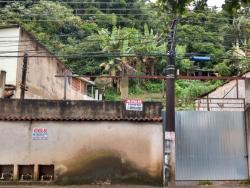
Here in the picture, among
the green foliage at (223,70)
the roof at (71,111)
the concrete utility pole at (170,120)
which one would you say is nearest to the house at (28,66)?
the roof at (71,111)

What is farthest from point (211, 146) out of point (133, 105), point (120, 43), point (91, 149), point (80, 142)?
point (120, 43)

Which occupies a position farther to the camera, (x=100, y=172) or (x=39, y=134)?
(x=39, y=134)

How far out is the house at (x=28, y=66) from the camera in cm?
1781

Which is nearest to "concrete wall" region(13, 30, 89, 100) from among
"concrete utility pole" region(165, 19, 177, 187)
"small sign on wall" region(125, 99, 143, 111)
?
"small sign on wall" region(125, 99, 143, 111)

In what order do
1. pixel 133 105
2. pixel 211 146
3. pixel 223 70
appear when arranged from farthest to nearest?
1. pixel 223 70
2. pixel 211 146
3. pixel 133 105

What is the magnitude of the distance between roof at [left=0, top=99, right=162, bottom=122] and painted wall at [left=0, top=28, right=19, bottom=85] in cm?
556

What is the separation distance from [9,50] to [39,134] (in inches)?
297

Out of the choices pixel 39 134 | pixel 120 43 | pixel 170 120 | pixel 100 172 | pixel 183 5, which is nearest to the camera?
pixel 183 5

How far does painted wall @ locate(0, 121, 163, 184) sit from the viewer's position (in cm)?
1202

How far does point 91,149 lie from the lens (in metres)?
12.2

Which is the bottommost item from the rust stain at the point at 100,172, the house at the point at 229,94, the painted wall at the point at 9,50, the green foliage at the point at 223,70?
the rust stain at the point at 100,172

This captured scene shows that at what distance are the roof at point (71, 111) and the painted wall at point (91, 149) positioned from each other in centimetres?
18

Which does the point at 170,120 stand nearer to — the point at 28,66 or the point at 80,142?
the point at 80,142

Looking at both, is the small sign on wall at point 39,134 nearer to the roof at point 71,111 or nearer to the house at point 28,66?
the roof at point 71,111
